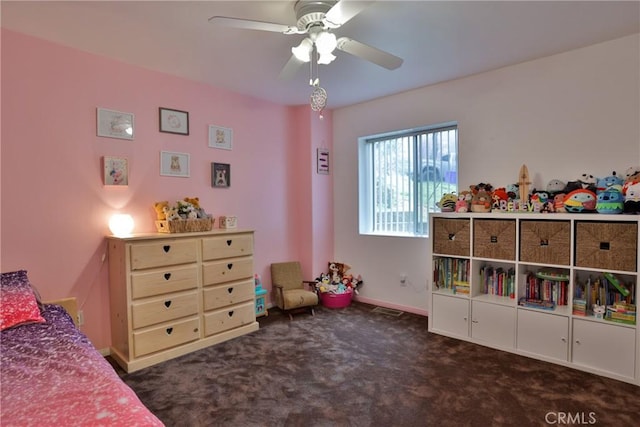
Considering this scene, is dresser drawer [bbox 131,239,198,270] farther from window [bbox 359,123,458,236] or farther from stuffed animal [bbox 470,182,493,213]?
stuffed animal [bbox 470,182,493,213]

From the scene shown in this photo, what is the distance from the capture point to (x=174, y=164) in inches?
129

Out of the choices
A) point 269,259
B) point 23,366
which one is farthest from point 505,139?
point 23,366

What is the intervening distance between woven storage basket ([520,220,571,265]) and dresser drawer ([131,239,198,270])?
8.94ft

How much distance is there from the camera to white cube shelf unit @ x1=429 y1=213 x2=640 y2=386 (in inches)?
94.3

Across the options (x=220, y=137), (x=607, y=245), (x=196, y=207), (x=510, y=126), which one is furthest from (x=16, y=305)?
(x=510, y=126)

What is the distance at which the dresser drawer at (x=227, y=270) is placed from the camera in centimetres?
306

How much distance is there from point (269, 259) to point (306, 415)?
2.24 m

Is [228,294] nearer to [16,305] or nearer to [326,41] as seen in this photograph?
[16,305]

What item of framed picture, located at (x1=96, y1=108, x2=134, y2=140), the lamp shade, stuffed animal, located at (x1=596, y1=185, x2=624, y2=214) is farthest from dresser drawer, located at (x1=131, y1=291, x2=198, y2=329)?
stuffed animal, located at (x1=596, y1=185, x2=624, y2=214)

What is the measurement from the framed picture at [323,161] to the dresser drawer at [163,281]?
204 centimetres

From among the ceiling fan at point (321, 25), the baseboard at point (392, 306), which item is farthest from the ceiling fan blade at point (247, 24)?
the baseboard at point (392, 306)

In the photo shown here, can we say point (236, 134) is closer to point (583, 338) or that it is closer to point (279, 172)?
point (279, 172)

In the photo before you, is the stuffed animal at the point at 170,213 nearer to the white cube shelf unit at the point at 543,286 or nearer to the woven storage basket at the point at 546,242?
the white cube shelf unit at the point at 543,286

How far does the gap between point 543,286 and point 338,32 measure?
2.55m
